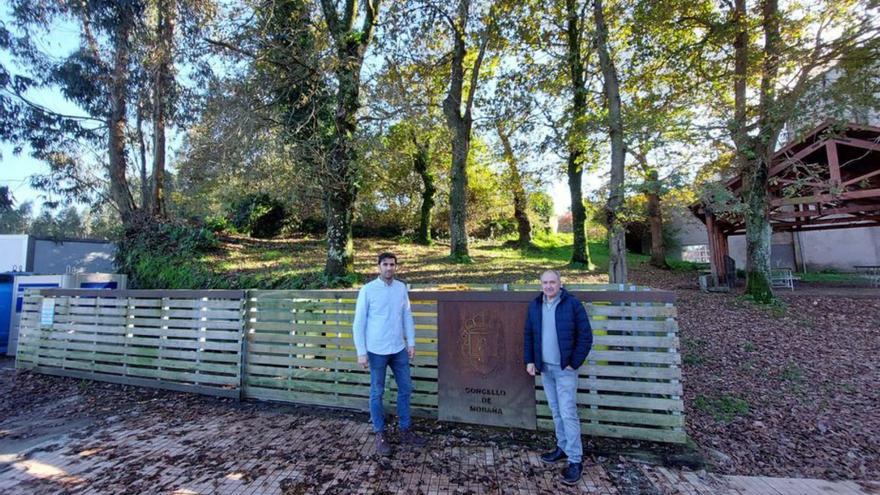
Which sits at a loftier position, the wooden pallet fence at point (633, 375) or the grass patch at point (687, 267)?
the grass patch at point (687, 267)

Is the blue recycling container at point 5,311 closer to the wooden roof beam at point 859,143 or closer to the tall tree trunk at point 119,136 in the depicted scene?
the tall tree trunk at point 119,136

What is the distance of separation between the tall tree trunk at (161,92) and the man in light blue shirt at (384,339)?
10754mm

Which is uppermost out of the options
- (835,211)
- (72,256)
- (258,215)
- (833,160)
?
(833,160)

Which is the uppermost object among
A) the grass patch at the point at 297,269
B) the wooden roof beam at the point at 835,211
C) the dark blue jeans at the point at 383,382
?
the wooden roof beam at the point at 835,211

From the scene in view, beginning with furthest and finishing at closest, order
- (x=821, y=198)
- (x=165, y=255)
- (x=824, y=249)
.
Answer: (x=824, y=249)
(x=165, y=255)
(x=821, y=198)

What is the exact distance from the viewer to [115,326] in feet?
18.1

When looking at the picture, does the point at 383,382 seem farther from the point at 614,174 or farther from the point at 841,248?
the point at 841,248

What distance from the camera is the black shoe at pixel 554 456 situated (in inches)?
130

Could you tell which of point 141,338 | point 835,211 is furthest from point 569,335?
point 835,211

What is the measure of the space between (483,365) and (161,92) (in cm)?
1395

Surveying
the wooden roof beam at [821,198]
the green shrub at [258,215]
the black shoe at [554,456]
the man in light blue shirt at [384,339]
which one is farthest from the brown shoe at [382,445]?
the green shrub at [258,215]

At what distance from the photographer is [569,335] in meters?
3.10

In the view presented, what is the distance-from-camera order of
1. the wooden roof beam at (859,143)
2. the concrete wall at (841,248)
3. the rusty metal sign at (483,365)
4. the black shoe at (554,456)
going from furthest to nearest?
the concrete wall at (841,248) < the wooden roof beam at (859,143) < the rusty metal sign at (483,365) < the black shoe at (554,456)

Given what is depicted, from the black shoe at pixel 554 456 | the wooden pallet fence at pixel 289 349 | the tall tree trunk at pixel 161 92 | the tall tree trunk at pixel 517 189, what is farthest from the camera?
the tall tree trunk at pixel 517 189
